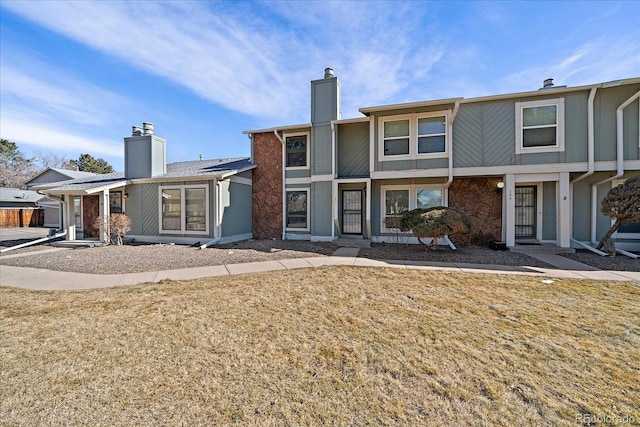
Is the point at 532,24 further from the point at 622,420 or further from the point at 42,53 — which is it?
the point at 42,53

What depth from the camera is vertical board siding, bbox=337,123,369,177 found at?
11.5 meters

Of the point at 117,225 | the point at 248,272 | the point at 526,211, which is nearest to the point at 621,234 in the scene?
the point at 526,211

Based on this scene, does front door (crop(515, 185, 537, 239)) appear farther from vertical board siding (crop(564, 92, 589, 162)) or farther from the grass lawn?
the grass lawn

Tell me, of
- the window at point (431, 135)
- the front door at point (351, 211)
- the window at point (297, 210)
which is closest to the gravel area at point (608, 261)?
the window at point (431, 135)

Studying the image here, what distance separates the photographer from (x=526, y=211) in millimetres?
10352

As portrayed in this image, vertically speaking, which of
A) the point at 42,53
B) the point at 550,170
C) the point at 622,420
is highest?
the point at 42,53

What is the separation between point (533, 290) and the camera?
202 inches

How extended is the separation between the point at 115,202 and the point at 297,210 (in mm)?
8969

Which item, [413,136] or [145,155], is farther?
[145,155]

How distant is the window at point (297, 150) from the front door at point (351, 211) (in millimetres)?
2385

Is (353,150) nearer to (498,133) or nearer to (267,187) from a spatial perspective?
(267,187)

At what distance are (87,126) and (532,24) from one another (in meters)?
23.8

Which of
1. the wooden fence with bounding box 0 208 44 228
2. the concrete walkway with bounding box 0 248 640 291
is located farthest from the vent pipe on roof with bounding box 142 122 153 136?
the wooden fence with bounding box 0 208 44 228

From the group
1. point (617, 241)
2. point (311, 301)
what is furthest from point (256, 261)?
point (617, 241)
